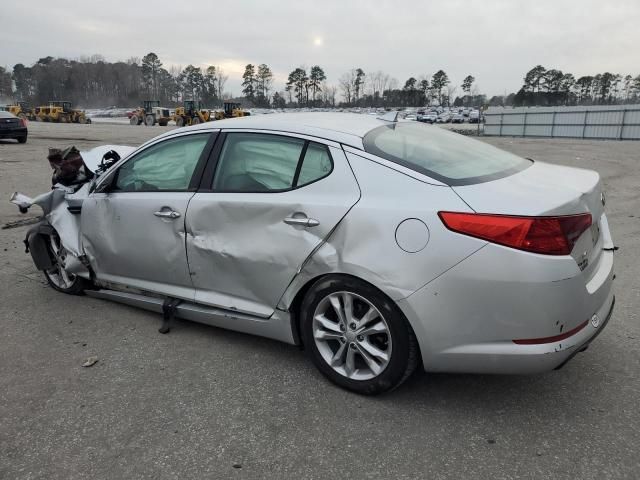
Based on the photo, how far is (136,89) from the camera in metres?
121

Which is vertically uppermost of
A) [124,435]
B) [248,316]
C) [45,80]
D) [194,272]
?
[45,80]

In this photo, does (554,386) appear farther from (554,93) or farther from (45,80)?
(45,80)

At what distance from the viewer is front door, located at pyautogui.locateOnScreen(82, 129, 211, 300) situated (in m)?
3.41

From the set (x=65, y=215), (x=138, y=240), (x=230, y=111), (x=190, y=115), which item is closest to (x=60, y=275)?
(x=65, y=215)

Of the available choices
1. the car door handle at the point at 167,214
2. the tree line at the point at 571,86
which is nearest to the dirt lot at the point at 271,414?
the car door handle at the point at 167,214

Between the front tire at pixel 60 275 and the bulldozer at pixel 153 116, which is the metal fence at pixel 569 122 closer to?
the bulldozer at pixel 153 116

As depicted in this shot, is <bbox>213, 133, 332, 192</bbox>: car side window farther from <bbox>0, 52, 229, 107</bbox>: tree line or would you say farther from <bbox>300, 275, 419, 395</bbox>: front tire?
<bbox>0, 52, 229, 107</bbox>: tree line

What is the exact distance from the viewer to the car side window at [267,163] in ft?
9.52

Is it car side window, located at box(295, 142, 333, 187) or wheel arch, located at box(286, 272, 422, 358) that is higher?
car side window, located at box(295, 142, 333, 187)

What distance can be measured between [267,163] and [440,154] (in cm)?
106

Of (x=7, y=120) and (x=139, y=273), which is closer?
(x=139, y=273)

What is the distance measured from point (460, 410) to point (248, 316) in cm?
138

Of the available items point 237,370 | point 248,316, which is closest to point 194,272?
point 248,316

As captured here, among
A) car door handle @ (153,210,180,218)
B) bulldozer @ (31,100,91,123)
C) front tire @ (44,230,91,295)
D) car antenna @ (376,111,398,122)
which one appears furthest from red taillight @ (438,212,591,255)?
bulldozer @ (31,100,91,123)
